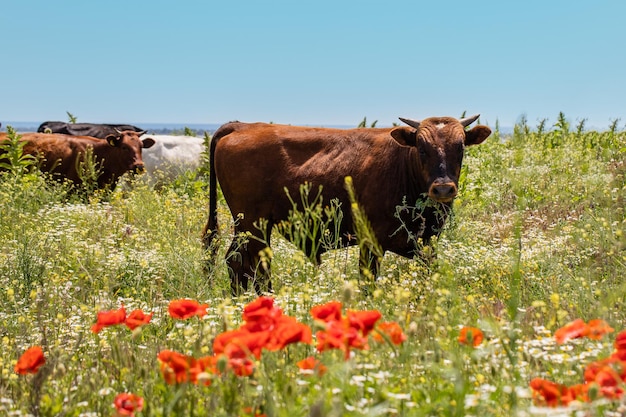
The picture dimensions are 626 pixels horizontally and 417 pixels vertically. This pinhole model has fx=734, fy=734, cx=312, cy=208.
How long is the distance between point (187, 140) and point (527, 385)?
1435cm

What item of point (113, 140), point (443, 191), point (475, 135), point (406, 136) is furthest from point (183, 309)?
point (113, 140)

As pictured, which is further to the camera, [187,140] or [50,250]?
[187,140]

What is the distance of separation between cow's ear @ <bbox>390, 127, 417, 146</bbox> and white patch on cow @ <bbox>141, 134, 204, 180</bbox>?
8.92 meters

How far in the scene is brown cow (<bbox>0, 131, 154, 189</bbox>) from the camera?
13.6 meters

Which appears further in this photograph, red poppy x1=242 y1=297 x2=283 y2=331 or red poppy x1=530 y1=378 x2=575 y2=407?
red poppy x1=242 y1=297 x2=283 y2=331

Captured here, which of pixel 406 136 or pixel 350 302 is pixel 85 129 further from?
pixel 350 302

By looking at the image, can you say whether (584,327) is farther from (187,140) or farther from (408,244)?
(187,140)

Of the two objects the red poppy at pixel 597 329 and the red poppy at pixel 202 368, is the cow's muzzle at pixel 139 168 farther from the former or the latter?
the red poppy at pixel 597 329

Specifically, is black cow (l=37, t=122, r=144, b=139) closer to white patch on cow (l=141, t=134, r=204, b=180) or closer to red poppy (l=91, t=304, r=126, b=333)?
white patch on cow (l=141, t=134, r=204, b=180)

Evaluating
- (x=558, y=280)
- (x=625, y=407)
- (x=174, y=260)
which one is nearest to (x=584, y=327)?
(x=625, y=407)

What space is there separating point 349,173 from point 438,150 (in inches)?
36.6

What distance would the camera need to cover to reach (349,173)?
679 cm

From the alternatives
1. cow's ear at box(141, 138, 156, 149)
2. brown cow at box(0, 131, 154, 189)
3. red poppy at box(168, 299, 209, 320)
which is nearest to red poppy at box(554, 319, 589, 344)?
red poppy at box(168, 299, 209, 320)

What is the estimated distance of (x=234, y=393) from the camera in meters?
2.50
